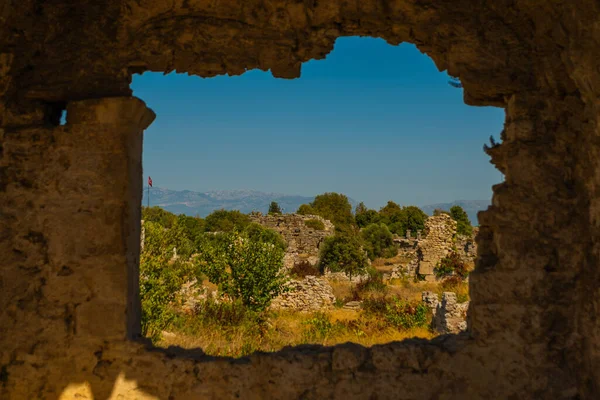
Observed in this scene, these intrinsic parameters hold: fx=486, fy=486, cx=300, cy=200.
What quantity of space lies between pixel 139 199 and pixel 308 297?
1064 centimetres

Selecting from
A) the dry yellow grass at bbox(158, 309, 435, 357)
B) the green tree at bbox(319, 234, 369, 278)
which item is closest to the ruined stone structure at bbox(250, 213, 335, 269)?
the green tree at bbox(319, 234, 369, 278)

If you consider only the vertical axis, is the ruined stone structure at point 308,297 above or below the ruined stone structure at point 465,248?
below

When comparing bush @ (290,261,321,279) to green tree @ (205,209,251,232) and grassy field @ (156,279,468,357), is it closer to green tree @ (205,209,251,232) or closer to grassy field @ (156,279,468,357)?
grassy field @ (156,279,468,357)

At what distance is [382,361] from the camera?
348 centimetres

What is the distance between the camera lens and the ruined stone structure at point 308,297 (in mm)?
14016

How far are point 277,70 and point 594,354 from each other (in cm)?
302

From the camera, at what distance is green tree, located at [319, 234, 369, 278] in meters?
20.4

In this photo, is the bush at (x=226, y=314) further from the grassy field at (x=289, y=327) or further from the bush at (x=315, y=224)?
the bush at (x=315, y=224)

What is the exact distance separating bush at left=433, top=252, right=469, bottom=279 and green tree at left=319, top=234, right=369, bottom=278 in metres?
3.02

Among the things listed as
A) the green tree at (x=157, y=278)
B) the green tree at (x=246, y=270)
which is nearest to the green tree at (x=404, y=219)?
the green tree at (x=246, y=270)

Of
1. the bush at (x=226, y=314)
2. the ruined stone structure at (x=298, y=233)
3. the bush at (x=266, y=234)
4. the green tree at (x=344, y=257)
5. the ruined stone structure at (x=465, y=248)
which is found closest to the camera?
the bush at (x=226, y=314)

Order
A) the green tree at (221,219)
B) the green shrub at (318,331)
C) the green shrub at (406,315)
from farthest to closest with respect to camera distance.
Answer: the green tree at (221,219) < the green shrub at (406,315) < the green shrub at (318,331)

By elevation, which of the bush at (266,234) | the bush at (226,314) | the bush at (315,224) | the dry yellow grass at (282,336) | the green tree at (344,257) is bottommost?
the dry yellow grass at (282,336)

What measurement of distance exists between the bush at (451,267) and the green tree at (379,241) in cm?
984
